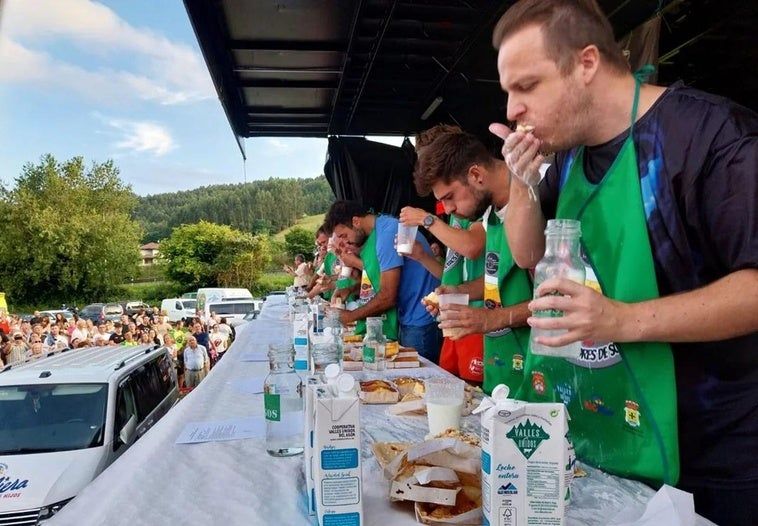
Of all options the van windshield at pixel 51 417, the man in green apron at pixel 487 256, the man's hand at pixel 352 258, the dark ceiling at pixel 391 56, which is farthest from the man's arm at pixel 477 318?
the van windshield at pixel 51 417

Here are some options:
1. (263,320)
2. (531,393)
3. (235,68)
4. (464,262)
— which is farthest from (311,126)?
(531,393)

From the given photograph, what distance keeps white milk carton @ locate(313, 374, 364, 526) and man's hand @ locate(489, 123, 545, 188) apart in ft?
2.29

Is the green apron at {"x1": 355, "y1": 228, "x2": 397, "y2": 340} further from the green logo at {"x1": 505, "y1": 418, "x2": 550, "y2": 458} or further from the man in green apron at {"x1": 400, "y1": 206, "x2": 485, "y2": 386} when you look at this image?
the green logo at {"x1": 505, "y1": 418, "x2": 550, "y2": 458}

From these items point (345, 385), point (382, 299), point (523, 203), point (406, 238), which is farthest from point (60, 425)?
point (523, 203)

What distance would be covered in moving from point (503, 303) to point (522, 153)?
3.19ft

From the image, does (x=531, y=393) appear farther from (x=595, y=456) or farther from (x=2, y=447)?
(x=2, y=447)

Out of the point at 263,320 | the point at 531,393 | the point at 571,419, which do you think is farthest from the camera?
the point at 263,320

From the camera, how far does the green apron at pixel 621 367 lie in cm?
106

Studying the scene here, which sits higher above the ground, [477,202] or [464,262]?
[477,202]

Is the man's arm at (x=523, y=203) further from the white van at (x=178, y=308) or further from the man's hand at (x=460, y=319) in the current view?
the white van at (x=178, y=308)

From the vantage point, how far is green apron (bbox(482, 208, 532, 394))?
202 centimetres

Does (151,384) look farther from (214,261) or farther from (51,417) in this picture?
(214,261)

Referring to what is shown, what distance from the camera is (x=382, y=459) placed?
124 cm

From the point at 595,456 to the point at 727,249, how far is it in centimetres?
56
